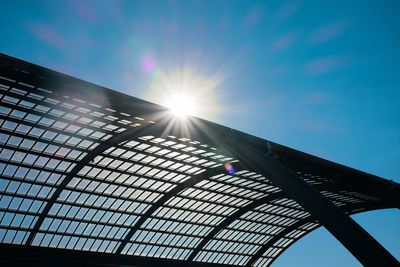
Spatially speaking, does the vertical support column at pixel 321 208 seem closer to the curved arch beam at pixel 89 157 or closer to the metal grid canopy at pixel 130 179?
the metal grid canopy at pixel 130 179

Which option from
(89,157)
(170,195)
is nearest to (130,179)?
(170,195)

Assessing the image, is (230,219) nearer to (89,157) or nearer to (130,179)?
(130,179)

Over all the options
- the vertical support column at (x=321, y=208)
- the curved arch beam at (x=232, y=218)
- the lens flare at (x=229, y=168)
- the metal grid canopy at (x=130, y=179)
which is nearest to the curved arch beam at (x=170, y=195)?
the metal grid canopy at (x=130, y=179)

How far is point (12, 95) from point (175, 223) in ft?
94.2

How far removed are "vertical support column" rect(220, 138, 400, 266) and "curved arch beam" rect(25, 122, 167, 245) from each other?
249 inches

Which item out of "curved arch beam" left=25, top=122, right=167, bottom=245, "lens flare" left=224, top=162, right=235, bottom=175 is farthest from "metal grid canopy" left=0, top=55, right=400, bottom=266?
"lens flare" left=224, top=162, right=235, bottom=175

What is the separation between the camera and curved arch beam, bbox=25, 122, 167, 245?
86.4 feet

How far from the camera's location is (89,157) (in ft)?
101

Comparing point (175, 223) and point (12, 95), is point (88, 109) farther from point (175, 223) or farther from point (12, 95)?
point (175, 223)

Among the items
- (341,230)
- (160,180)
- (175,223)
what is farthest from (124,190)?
(341,230)

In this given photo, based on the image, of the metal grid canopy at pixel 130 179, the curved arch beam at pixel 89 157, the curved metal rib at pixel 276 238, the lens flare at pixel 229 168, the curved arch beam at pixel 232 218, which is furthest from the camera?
the curved metal rib at pixel 276 238

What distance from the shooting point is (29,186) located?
32188 mm

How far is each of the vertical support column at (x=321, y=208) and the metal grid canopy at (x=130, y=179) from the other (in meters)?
0.31

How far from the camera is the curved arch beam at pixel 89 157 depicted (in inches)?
1037
